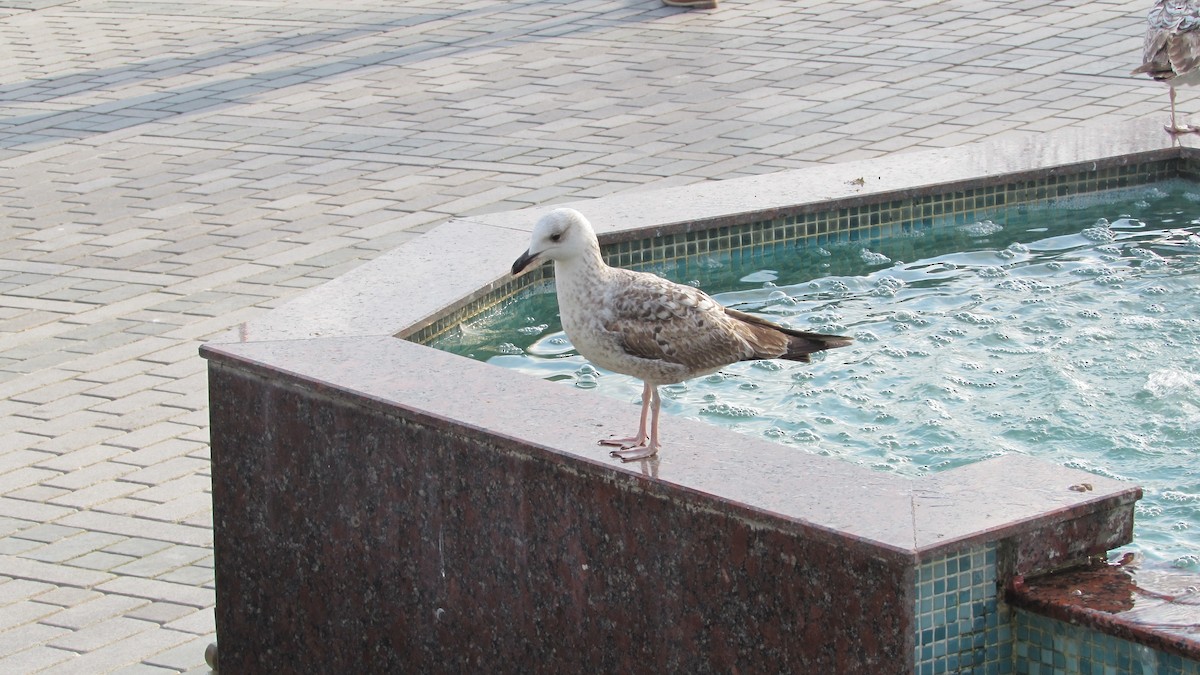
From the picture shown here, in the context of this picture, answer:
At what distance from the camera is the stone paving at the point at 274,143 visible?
6270 millimetres

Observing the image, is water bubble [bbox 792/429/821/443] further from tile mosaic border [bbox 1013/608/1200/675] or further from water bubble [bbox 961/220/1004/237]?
water bubble [bbox 961/220/1004/237]

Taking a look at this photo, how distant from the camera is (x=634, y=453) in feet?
14.5

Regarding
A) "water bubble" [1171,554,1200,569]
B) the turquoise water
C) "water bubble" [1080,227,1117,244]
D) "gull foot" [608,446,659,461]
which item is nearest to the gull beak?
"gull foot" [608,446,659,461]

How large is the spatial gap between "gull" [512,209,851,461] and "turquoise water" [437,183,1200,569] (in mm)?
371

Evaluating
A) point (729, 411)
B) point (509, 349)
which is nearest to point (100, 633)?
point (509, 349)

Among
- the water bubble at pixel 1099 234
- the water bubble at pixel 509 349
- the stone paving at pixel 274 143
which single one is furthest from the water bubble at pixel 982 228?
the water bubble at pixel 509 349

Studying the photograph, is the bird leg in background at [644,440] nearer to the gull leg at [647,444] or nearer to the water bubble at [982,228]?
the gull leg at [647,444]

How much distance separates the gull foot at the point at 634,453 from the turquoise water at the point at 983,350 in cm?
35

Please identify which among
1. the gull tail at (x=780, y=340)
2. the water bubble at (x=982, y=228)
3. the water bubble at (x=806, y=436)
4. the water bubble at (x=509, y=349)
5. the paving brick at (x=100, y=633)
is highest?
the gull tail at (x=780, y=340)

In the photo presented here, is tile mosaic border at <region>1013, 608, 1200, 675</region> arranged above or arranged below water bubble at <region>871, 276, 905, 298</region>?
above

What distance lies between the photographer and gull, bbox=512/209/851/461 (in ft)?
14.4

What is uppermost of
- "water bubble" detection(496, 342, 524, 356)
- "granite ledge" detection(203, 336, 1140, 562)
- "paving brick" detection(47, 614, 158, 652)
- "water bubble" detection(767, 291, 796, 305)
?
"granite ledge" detection(203, 336, 1140, 562)

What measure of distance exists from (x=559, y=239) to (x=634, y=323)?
0.30 meters

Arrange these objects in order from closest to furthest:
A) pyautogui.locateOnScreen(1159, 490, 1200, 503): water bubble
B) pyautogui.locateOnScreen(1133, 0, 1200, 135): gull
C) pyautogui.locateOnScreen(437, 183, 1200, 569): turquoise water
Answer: pyautogui.locateOnScreen(1159, 490, 1200, 503): water bubble < pyautogui.locateOnScreen(437, 183, 1200, 569): turquoise water < pyautogui.locateOnScreen(1133, 0, 1200, 135): gull
